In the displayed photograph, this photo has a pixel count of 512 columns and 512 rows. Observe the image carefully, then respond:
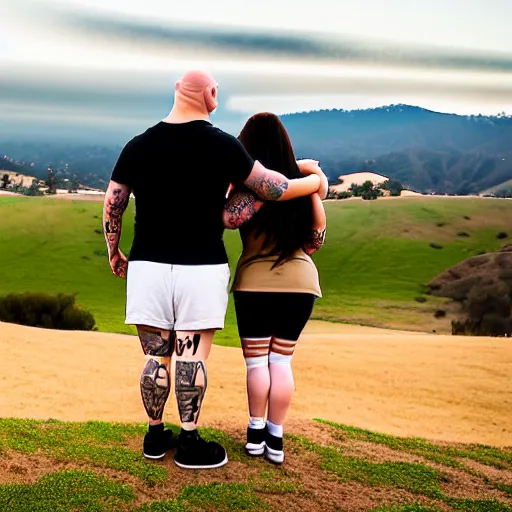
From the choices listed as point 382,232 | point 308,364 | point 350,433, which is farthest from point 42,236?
point 350,433

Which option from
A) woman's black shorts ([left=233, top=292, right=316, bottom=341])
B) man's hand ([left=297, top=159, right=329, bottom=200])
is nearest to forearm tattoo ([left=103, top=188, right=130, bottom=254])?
woman's black shorts ([left=233, top=292, right=316, bottom=341])

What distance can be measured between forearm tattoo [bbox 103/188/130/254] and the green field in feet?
93.2

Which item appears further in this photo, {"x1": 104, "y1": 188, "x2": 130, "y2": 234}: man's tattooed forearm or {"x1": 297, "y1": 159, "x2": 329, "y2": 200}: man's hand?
{"x1": 297, "y1": 159, "x2": 329, "y2": 200}: man's hand

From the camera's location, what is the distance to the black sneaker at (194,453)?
5859 mm

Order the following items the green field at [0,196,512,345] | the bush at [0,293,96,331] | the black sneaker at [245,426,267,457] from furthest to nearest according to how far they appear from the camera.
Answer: the green field at [0,196,512,345] → the bush at [0,293,96,331] → the black sneaker at [245,426,267,457]

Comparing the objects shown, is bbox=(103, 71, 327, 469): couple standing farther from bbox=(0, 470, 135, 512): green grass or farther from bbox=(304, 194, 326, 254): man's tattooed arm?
bbox=(0, 470, 135, 512): green grass

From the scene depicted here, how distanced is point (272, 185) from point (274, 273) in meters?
0.79

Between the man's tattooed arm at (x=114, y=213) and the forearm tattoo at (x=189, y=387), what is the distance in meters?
1.09

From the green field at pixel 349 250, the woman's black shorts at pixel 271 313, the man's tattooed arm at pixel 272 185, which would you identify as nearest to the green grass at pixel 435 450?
the woman's black shorts at pixel 271 313

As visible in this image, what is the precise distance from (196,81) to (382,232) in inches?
2297

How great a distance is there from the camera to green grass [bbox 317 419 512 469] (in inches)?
303

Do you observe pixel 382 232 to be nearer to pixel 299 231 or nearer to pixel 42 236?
pixel 42 236

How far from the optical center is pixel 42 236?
54281mm

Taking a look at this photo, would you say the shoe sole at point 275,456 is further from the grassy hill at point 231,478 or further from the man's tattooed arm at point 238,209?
the man's tattooed arm at point 238,209
